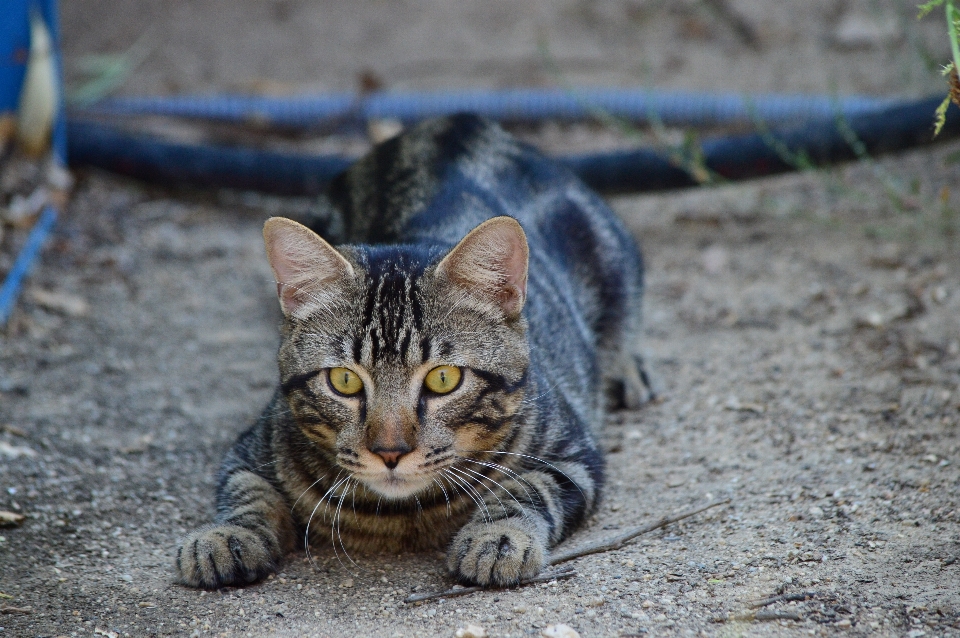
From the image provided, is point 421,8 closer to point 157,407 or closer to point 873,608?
point 157,407

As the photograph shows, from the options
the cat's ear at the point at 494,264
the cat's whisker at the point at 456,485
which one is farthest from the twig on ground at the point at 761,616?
the cat's ear at the point at 494,264

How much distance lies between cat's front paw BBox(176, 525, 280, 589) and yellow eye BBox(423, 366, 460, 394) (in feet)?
2.17

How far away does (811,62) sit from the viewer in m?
6.80

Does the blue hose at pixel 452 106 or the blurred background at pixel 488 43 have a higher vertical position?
the blurred background at pixel 488 43

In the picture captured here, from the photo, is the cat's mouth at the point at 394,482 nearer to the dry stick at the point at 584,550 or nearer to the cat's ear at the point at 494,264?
the dry stick at the point at 584,550

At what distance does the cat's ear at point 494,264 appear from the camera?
2.70m

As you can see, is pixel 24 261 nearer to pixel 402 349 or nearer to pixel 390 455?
pixel 402 349

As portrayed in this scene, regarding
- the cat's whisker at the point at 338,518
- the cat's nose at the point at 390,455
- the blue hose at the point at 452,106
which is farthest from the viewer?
the blue hose at the point at 452,106

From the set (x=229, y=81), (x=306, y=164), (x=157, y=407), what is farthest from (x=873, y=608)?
(x=229, y=81)

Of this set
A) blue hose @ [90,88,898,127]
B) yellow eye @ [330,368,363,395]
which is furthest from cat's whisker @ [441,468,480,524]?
blue hose @ [90,88,898,127]

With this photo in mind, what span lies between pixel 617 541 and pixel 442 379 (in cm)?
70

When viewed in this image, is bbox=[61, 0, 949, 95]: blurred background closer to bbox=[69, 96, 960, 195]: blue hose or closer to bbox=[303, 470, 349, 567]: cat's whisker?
bbox=[69, 96, 960, 195]: blue hose

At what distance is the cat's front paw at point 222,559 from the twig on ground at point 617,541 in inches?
31.8

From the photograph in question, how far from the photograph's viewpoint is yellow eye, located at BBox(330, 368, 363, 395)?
2.70 meters
